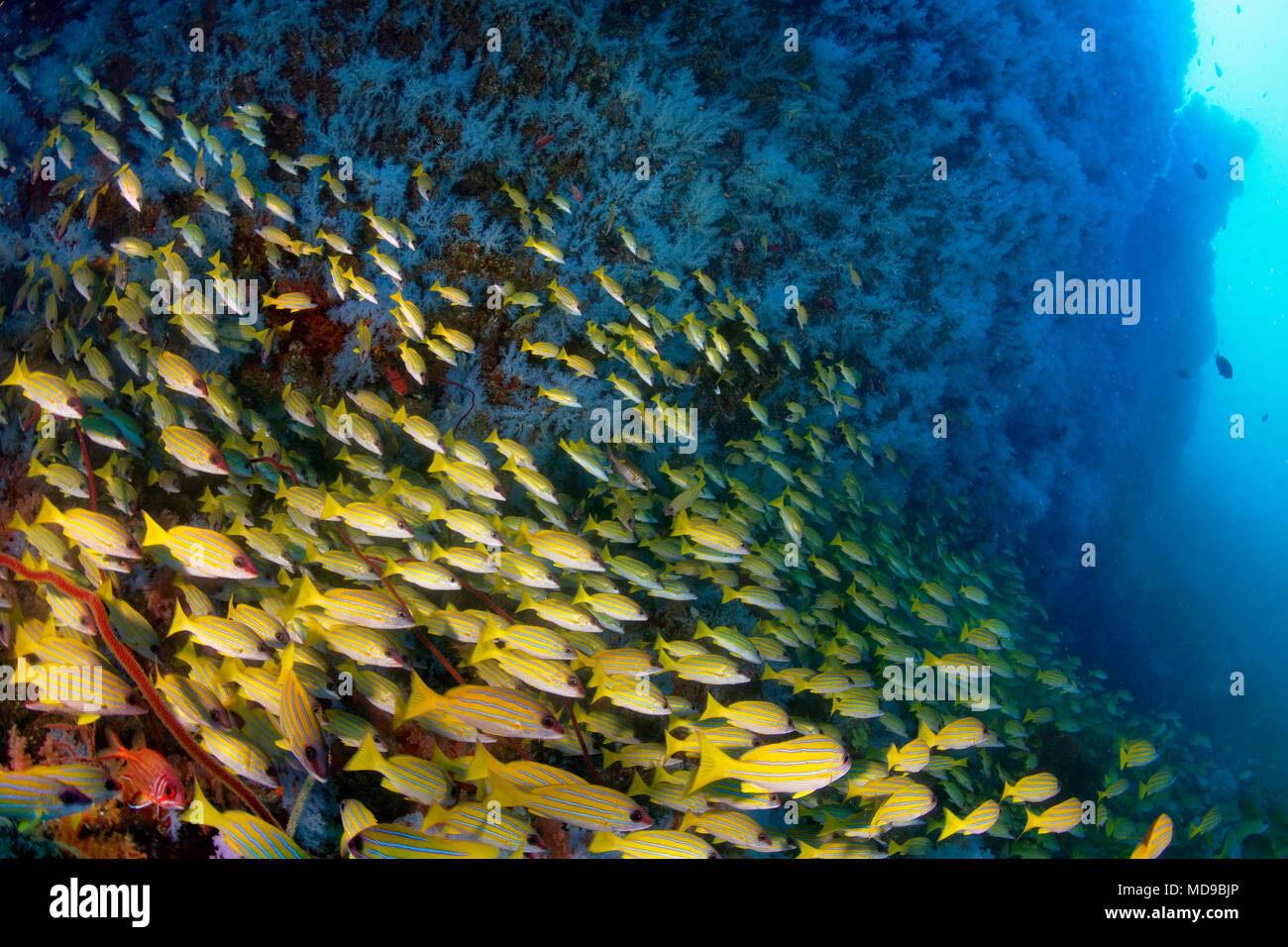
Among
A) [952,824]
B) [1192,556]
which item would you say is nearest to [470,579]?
[952,824]

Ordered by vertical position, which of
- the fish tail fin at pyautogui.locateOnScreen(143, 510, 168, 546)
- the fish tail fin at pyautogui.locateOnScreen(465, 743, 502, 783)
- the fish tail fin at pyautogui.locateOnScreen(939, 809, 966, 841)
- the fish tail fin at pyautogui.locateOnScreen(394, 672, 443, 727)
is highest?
the fish tail fin at pyautogui.locateOnScreen(143, 510, 168, 546)

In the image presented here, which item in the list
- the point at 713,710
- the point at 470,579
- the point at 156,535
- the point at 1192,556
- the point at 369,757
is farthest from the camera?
the point at 1192,556

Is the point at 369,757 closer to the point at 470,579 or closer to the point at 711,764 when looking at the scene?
the point at 711,764

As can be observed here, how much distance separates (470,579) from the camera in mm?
4902

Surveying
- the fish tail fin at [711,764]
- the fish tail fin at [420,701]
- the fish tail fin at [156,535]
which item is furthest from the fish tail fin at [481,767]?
the fish tail fin at [156,535]

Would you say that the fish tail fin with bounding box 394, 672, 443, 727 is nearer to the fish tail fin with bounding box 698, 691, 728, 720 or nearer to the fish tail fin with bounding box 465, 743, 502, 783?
the fish tail fin with bounding box 465, 743, 502, 783

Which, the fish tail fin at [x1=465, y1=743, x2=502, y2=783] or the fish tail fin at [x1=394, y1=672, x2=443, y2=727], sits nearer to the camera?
the fish tail fin at [x1=465, y1=743, x2=502, y2=783]

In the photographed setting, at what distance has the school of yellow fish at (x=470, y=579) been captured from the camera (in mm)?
2863

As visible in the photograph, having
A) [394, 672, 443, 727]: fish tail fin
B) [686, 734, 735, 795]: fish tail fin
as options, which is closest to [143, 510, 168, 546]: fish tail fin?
[394, 672, 443, 727]: fish tail fin

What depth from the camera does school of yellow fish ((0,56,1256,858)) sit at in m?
2.86

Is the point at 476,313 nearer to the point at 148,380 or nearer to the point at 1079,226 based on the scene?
the point at 148,380

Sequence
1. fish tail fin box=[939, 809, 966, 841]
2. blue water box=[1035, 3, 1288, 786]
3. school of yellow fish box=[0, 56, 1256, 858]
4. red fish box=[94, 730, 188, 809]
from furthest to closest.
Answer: blue water box=[1035, 3, 1288, 786] < fish tail fin box=[939, 809, 966, 841] < school of yellow fish box=[0, 56, 1256, 858] < red fish box=[94, 730, 188, 809]
